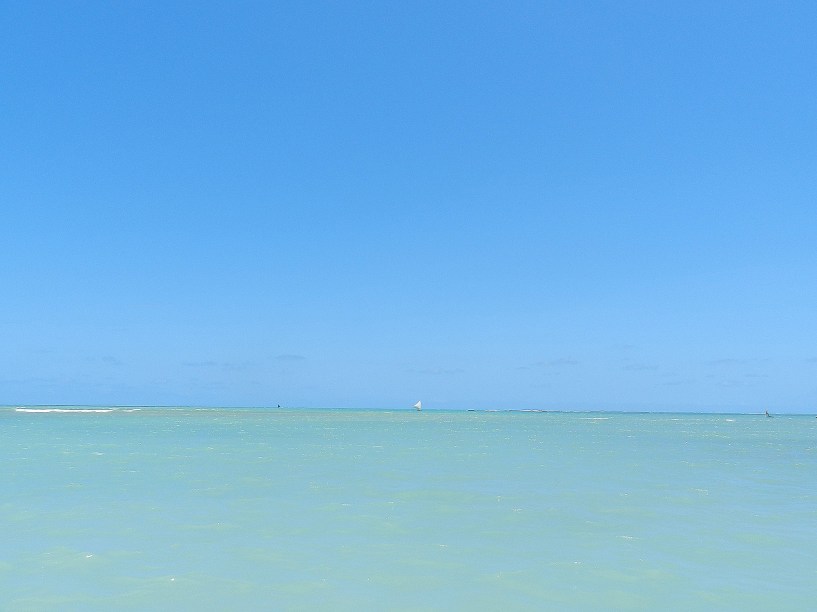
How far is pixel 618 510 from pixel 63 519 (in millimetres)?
15479

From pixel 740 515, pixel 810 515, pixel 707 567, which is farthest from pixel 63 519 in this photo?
pixel 810 515

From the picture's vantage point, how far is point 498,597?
10.1 m

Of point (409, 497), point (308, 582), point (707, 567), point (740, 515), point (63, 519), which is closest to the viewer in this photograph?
point (308, 582)

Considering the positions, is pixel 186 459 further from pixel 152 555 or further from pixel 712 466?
pixel 712 466

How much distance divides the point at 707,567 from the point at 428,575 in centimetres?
577

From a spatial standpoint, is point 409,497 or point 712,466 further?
point 712,466

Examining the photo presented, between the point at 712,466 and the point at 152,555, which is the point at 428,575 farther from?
the point at 712,466

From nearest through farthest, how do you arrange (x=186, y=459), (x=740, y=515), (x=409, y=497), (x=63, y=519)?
1. (x=63, y=519)
2. (x=740, y=515)
3. (x=409, y=497)
4. (x=186, y=459)

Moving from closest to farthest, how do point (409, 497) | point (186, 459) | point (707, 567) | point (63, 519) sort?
point (707, 567) < point (63, 519) < point (409, 497) < point (186, 459)

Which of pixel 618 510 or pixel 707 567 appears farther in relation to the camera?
pixel 618 510

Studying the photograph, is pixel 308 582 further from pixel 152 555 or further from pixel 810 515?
pixel 810 515

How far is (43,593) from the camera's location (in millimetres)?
10008

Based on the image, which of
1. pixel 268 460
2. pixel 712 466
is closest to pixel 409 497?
pixel 268 460

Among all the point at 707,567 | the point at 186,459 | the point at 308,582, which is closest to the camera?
the point at 308,582
